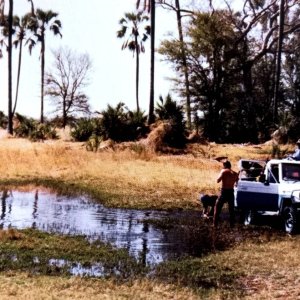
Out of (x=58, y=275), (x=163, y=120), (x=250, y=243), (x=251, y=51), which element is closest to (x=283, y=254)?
(x=250, y=243)

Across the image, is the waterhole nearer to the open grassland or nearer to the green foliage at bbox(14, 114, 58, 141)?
the open grassland

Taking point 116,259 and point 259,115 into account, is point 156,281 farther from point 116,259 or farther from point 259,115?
point 259,115

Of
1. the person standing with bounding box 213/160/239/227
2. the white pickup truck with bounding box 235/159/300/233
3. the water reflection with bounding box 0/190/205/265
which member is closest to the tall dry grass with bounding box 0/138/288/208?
the water reflection with bounding box 0/190/205/265

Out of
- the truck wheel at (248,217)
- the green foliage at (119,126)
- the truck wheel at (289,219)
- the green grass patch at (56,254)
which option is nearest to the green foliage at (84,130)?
the green foliage at (119,126)

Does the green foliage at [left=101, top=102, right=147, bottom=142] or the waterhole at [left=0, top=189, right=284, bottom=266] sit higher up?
the green foliage at [left=101, top=102, right=147, bottom=142]

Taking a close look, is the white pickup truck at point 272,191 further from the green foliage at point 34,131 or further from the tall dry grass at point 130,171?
the green foliage at point 34,131

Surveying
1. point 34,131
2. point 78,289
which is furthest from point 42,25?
point 78,289

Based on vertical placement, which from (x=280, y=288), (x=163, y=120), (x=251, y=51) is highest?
(x=251, y=51)

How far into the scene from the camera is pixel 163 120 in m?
35.3

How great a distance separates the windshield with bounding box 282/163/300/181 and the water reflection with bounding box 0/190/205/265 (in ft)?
9.17

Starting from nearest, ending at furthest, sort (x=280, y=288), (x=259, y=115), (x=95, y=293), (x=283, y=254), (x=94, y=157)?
(x=95, y=293) < (x=280, y=288) < (x=283, y=254) < (x=94, y=157) < (x=259, y=115)

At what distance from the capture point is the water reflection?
1117 centimetres

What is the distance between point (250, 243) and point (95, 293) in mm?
5102

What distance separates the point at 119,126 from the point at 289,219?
75.3 feet
